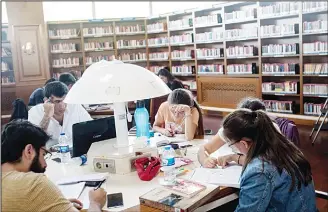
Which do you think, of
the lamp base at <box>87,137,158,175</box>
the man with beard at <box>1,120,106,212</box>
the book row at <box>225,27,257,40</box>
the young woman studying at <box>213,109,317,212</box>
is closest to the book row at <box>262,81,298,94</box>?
the book row at <box>225,27,257,40</box>

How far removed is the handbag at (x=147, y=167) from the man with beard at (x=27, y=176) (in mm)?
393

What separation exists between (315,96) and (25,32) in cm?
570

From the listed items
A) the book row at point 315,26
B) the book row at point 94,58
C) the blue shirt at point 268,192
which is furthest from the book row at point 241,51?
the blue shirt at point 268,192

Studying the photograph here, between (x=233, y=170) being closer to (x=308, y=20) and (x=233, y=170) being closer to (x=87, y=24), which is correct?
(x=308, y=20)

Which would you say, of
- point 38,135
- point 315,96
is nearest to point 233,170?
point 38,135

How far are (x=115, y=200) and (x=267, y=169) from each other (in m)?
0.72

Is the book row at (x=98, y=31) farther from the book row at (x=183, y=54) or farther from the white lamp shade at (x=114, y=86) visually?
the white lamp shade at (x=114, y=86)

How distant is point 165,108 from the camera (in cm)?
327

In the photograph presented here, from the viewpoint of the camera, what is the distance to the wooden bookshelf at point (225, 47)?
5.79m

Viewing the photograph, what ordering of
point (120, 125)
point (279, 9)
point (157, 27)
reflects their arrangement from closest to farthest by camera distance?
1. point (120, 125)
2. point (279, 9)
3. point (157, 27)

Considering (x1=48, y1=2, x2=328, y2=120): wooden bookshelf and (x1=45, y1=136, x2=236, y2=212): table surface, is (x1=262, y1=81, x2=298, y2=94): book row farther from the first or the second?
(x1=45, y1=136, x2=236, y2=212): table surface

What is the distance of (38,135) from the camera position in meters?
1.44

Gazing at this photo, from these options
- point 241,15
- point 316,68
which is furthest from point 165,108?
point 241,15

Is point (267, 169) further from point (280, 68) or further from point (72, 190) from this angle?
point (280, 68)
